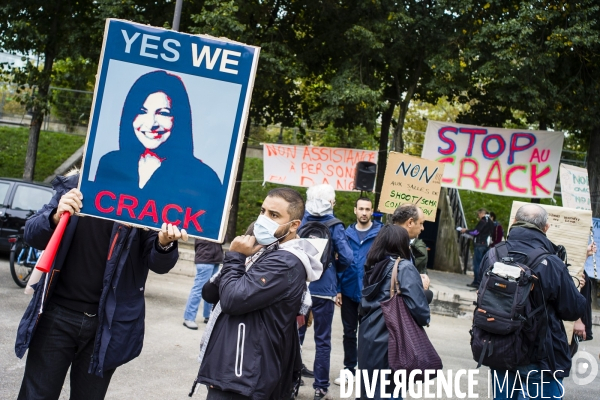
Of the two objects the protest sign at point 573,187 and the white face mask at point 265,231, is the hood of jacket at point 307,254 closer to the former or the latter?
the white face mask at point 265,231

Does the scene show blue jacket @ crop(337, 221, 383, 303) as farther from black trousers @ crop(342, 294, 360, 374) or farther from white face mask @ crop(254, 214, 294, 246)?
white face mask @ crop(254, 214, 294, 246)

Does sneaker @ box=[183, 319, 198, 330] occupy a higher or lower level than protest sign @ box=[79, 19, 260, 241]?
lower

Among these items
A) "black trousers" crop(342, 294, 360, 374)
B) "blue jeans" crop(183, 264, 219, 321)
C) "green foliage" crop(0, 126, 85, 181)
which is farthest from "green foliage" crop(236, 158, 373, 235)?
"black trousers" crop(342, 294, 360, 374)

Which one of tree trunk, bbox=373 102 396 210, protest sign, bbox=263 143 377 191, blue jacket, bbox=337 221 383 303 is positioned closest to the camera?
blue jacket, bbox=337 221 383 303

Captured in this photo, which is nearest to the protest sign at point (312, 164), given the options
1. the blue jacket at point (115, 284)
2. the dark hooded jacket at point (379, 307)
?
the dark hooded jacket at point (379, 307)

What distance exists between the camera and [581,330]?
19.4ft

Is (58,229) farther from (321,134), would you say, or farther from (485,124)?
(321,134)

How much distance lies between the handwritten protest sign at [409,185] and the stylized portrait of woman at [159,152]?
700 centimetres

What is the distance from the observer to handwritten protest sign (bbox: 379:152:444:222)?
1062cm

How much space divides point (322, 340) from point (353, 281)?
0.68m

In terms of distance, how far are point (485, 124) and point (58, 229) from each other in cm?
1689

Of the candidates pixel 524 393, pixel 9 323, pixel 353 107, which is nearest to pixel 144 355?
pixel 9 323

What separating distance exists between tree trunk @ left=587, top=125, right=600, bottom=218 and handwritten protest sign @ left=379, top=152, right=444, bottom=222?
649 centimetres

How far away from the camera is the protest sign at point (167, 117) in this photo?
3.62 metres
